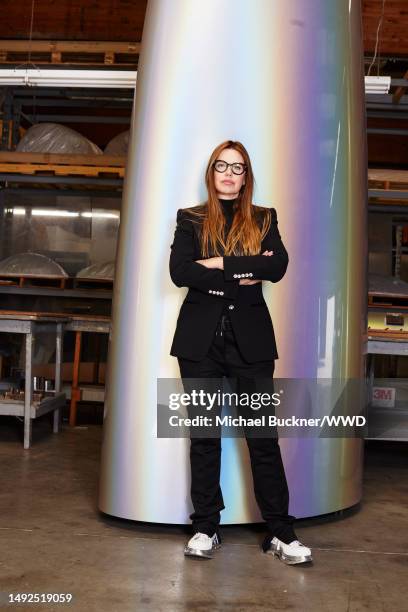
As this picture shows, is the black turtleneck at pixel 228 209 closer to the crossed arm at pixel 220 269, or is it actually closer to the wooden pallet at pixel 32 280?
the crossed arm at pixel 220 269

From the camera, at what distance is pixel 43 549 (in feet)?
9.18

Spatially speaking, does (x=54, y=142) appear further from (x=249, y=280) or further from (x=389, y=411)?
(x=249, y=280)

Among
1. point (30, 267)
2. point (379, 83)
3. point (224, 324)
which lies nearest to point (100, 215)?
point (30, 267)

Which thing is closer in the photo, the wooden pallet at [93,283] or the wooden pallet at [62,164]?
the wooden pallet at [62,164]

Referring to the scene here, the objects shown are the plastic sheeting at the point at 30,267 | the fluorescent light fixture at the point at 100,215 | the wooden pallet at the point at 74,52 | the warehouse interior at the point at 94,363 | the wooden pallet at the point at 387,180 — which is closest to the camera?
the warehouse interior at the point at 94,363

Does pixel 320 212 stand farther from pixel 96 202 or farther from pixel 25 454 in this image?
pixel 96 202

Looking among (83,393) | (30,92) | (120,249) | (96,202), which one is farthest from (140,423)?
(30,92)

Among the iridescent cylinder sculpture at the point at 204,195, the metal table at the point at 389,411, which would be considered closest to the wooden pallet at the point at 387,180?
the metal table at the point at 389,411

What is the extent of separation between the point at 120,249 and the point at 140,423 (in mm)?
774

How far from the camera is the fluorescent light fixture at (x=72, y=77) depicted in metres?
4.41

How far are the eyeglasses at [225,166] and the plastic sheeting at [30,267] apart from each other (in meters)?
4.03

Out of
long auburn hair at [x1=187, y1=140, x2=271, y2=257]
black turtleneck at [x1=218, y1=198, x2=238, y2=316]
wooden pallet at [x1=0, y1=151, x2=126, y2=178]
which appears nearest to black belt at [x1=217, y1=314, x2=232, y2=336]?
long auburn hair at [x1=187, y1=140, x2=271, y2=257]

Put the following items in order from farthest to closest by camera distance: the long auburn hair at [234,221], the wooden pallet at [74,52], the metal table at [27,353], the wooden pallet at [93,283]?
1. the wooden pallet at [93,283]
2. the wooden pallet at [74,52]
3. the metal table at [27,353]
4. the long auburn hair at [234,221]

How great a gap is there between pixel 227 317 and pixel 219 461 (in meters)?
0.58
